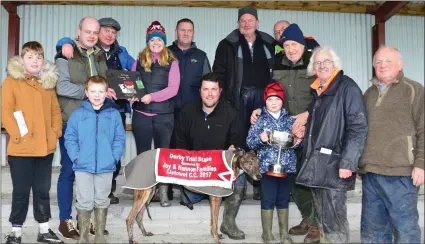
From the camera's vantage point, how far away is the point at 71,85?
4527 mm

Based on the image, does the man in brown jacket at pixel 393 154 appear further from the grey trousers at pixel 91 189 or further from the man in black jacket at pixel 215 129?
the grey trousers at pixel 91 189

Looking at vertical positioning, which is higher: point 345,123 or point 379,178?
point 345,123

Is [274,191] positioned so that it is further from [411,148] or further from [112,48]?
[112,48]

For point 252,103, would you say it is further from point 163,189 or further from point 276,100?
point 163,189

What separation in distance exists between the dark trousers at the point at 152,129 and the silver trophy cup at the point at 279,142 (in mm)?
1332

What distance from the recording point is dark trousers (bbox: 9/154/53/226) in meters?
4.19

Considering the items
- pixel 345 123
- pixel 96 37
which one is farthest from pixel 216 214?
pixel 96 37

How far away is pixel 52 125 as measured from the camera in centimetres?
445

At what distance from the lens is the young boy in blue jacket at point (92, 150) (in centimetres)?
414

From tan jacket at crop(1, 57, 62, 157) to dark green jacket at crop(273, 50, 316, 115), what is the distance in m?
2.42

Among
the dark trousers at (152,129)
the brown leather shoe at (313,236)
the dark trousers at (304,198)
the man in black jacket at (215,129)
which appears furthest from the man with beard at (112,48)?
the brown leather shoe at (313,236)

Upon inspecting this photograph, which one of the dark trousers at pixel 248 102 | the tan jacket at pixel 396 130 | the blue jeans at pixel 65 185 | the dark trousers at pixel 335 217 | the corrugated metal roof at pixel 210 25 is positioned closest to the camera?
the tan jacket at pixel 396 130

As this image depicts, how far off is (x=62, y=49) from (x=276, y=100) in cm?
234

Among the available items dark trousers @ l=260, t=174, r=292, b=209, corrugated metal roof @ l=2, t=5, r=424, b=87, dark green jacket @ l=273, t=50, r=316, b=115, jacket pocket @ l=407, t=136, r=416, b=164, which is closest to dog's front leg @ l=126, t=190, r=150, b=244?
dark trousers @ l=260, t=174, r=292, b=209
